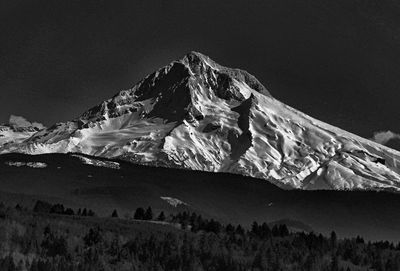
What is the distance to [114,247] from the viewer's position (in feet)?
578


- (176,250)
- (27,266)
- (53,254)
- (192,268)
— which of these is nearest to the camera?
(27,266)

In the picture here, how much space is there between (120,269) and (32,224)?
29804 mm

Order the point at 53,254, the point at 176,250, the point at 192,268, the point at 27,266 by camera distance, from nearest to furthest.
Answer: the point at 27,266
the point at 53,254
the point at 192,268
the point at 176,250

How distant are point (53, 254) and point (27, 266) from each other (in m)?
14.3

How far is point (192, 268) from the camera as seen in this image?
173625 millimetres

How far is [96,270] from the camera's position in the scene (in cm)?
15550

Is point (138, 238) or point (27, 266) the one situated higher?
point (138, 238)

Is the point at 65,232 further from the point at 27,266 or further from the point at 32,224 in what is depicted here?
the point at 27,266

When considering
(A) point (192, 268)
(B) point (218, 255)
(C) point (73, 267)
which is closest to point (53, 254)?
(C) point (73, 267)

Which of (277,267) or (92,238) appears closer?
(92,238)

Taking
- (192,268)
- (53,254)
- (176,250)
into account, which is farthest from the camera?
(176,250)

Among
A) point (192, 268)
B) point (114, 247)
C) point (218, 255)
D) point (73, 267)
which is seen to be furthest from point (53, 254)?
point (218, 255)

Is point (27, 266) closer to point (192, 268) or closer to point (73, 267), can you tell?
point (73, 267)

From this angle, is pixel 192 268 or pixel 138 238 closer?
pixel 192 268
